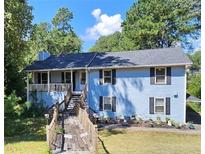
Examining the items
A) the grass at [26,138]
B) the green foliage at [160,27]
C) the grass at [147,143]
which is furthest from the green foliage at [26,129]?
the green foliage at [160,27]

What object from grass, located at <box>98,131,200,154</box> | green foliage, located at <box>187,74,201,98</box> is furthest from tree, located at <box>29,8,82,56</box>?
grass, located at <box>98,131,200,154</box>

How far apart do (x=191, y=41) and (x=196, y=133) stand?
421 inches

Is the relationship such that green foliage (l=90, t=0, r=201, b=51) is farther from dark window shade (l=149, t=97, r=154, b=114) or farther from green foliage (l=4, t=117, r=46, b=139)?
green foliage (l=4, t=117, r=46, b=139)

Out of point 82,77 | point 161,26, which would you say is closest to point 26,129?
point 82,77

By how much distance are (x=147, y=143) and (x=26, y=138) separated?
372cm

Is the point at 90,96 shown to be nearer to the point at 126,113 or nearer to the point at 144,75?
the point at 126,113

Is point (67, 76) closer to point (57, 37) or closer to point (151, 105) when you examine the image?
point (57, 37)

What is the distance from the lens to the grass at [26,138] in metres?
6.78

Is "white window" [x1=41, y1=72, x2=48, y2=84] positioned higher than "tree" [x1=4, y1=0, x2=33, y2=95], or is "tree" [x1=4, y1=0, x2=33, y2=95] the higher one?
"tree" [x1=4, y1=0, x2=33, y2=95]

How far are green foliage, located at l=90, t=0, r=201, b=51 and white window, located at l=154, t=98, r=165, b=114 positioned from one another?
673 centimetres

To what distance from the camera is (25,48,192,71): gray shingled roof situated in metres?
13.4

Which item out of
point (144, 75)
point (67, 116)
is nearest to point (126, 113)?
point (144, 75)

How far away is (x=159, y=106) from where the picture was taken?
1320 cm

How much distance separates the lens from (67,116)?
12148mm
